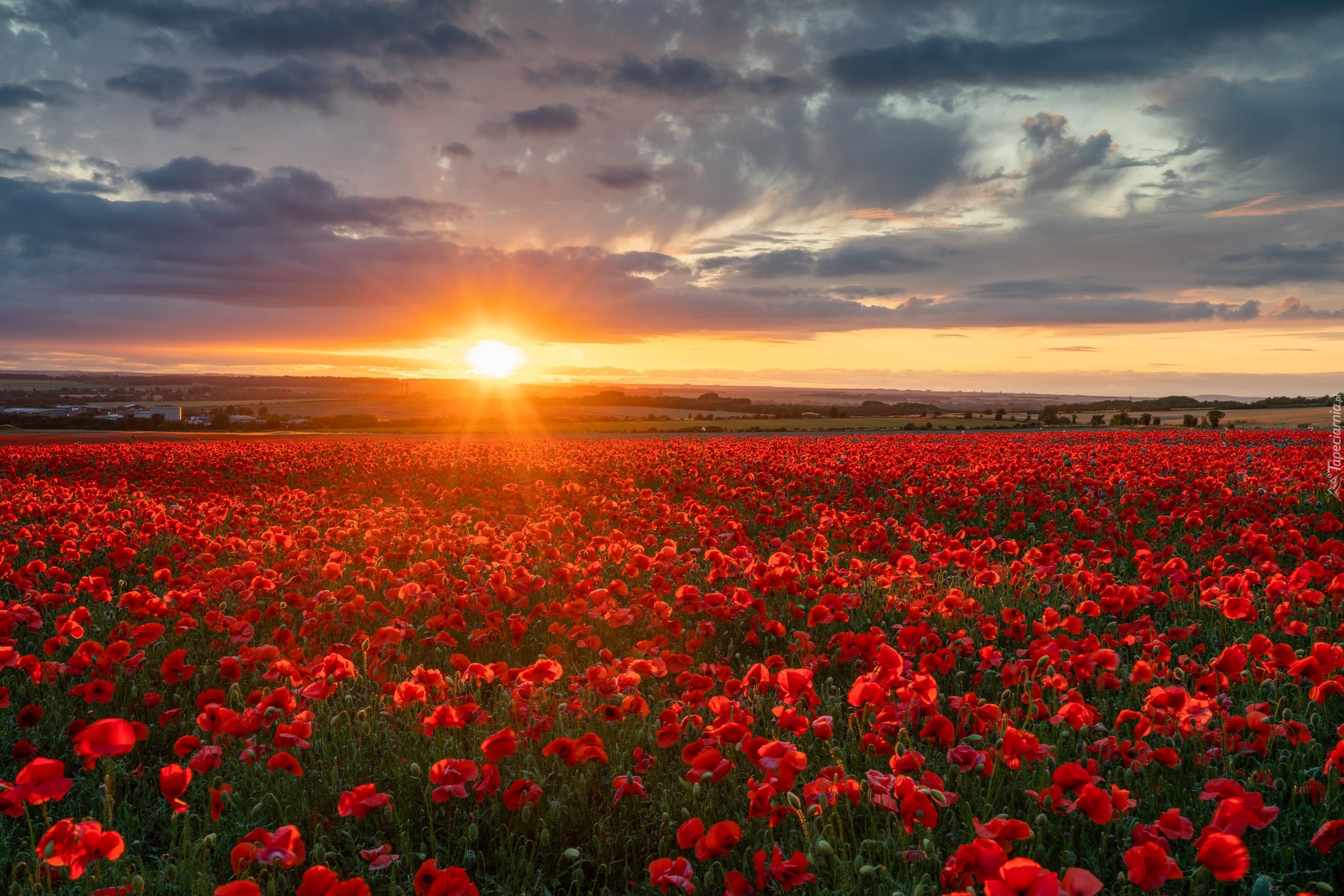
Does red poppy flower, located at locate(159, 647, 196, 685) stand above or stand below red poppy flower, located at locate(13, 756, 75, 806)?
below

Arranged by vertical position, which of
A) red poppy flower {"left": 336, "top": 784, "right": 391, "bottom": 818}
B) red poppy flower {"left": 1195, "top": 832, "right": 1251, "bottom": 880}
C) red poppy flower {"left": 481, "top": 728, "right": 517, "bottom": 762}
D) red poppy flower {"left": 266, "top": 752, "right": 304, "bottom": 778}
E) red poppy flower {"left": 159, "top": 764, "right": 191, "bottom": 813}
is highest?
red poppy flower {"left": 1195, "top": 832, "right": 1251, "bottom": 880}

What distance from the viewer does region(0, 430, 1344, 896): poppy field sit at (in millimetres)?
2938

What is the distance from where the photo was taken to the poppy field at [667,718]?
9.64 feet

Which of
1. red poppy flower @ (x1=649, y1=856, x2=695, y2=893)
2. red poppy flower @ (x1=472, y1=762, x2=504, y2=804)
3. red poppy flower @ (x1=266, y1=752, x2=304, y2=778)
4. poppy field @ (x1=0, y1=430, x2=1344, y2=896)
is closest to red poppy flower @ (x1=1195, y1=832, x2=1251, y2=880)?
poppy field @ (x1=0, y1=430, x2=1344, y2=896)

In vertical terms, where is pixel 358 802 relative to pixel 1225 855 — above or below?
below

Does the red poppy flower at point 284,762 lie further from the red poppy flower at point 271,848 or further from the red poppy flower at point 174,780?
the red poppy flower at point 271,848

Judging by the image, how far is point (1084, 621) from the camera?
654 cm

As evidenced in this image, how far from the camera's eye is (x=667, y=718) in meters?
3.66

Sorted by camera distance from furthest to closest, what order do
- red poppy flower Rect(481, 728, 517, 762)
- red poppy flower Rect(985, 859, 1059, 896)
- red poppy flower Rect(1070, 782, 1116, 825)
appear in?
1. red poppy flower Rect(481, 728, 517, 762)
2. red poppy flower Rect(1070, 782, 1116, 825)
3. red poppy flower Rect(985, 859, 1059, 896)

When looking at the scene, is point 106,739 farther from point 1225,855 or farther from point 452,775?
point 1225,855

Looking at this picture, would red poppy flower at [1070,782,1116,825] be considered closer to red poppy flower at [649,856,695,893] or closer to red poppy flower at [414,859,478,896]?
red poppy flower at [649,856,695,893]

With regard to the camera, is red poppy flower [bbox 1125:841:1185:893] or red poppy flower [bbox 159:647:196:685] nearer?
red poppy flower [bbox 1125:841:1185:893]

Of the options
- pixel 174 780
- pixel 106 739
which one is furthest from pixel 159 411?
pixel 106 739

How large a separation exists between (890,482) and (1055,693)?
34.0 ft
